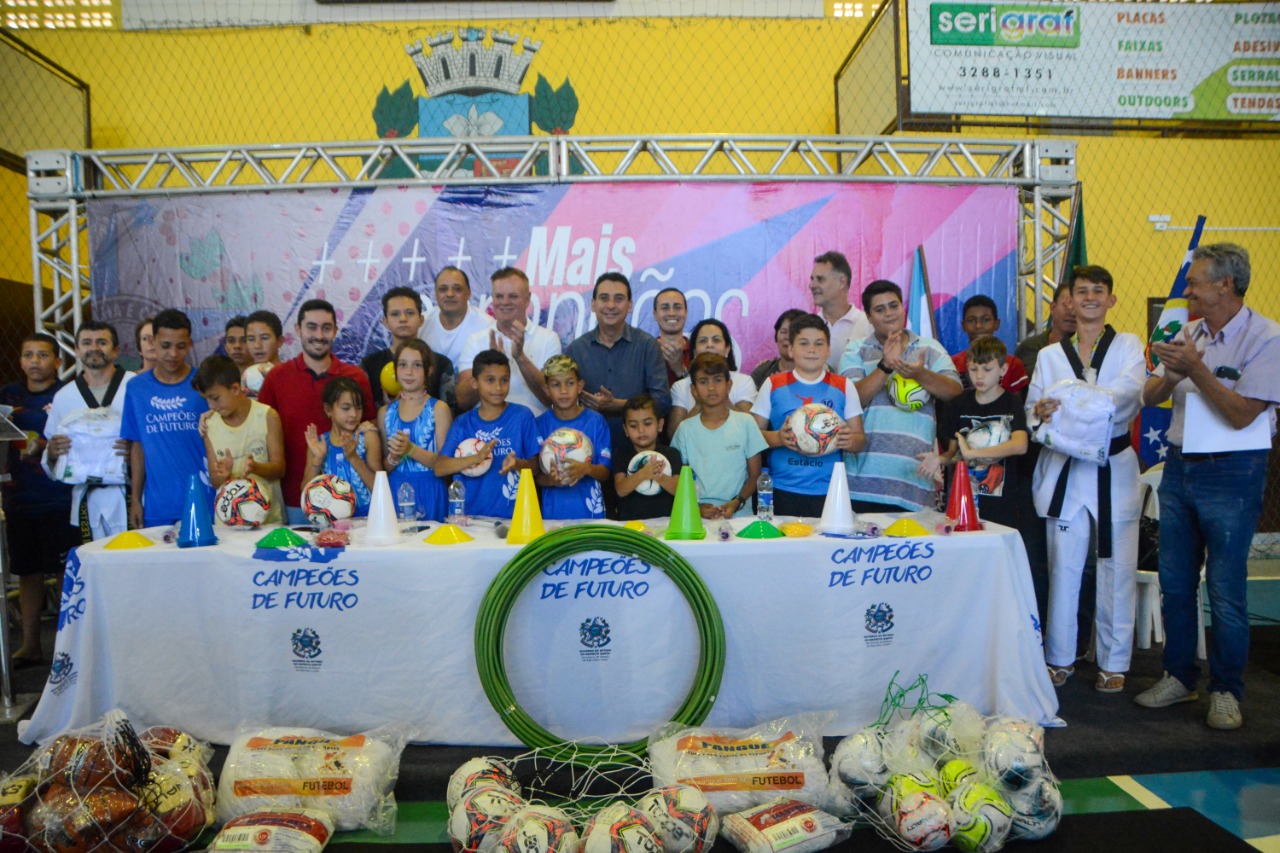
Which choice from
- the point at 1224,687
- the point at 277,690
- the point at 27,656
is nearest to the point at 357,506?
the point at 277,690

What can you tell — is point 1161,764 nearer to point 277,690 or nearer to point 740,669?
point 740,669

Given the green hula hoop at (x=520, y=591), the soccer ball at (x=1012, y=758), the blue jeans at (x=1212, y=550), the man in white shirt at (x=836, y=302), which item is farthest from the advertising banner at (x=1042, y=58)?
the soccer ball at (x=1012, y=758)

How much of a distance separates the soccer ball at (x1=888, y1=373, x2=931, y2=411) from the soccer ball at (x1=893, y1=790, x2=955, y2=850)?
6.19 ft

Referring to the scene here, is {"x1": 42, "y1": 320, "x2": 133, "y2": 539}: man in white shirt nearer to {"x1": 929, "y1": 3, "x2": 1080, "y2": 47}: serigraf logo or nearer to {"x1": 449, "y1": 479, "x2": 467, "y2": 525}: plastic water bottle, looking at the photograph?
{"x1": 449, "y1": 479, "x2": 467, "y2": 525}: plastic water bottle

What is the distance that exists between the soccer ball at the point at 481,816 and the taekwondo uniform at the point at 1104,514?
2.46m

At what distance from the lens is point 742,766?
2.45 m

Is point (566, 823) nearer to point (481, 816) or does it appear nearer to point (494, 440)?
point (481, 816)

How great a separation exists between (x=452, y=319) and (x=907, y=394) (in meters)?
2.72

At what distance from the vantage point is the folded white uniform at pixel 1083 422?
327cm

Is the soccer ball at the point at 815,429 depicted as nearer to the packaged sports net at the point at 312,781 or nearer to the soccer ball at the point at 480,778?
the soccer ball at the point at 480,778

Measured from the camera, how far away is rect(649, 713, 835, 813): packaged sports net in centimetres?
241

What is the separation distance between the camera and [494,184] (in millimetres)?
5641

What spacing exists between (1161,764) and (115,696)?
3.76 metres

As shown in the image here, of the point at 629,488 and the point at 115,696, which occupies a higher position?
the point at 629,488
